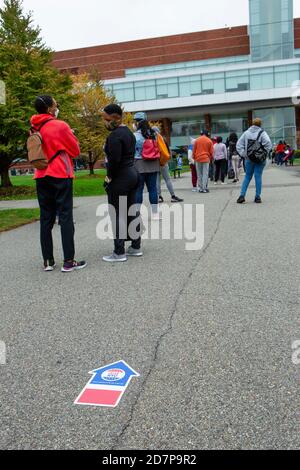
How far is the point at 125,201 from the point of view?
564 cm

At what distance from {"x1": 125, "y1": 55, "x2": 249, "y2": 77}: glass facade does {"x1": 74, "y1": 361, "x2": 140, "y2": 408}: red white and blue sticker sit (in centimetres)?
7161

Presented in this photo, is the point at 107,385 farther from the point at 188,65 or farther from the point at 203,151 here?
the point at 188,65

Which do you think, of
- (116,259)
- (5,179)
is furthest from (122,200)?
(5,179)

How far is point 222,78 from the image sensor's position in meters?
56.6

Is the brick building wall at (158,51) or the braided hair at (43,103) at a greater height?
the brick building wall at (158,51)

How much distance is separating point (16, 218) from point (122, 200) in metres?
5.45

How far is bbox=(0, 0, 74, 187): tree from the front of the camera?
16672 mm

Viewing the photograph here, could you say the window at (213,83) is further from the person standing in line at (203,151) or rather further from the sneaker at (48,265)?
the sneaker at (48,265)

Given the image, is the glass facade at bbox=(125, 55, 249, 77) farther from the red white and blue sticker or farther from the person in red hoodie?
the red white and blue sticker

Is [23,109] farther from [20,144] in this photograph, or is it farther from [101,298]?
[101,298]

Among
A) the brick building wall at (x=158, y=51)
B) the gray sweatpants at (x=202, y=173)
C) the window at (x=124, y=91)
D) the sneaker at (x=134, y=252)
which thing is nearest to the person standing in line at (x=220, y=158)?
the gray sweatpants at (x=202, y=173)

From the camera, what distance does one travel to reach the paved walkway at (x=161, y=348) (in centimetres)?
221

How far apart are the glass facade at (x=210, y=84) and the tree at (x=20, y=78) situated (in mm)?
35451
